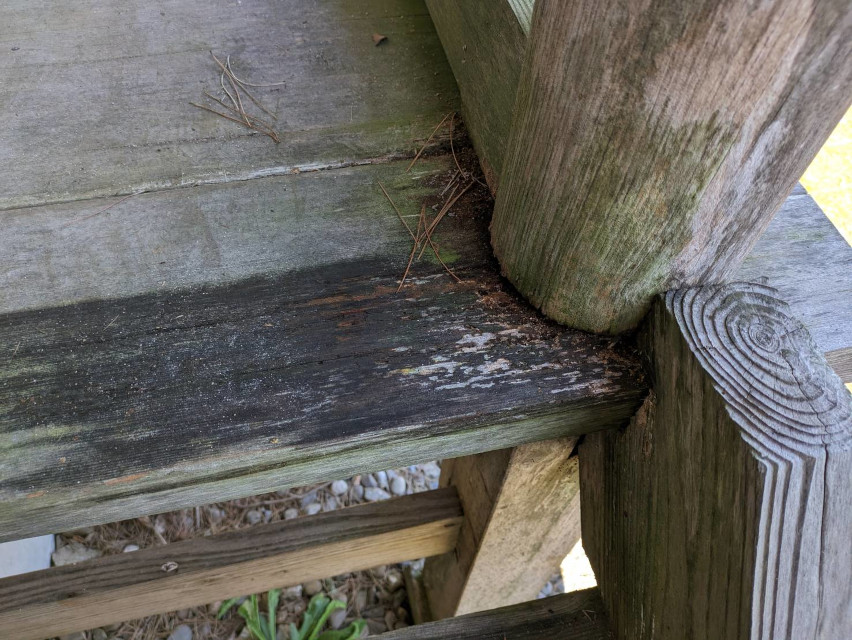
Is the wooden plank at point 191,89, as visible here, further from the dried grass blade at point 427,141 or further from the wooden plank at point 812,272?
the wooden plank at point 812,272

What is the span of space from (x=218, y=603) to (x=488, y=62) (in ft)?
9.89

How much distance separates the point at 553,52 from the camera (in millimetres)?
872

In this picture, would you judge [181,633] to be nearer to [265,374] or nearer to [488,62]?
[265,374]

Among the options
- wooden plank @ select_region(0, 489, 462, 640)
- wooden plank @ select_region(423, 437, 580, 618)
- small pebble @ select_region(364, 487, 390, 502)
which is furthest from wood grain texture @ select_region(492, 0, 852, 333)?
small pebble @ select_region(364, 487, 390, 502)

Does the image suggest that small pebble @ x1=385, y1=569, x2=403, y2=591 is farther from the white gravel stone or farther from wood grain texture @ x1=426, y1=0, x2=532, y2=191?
wood grain texture @ x1=426, y1=0, x2=532, y2=191

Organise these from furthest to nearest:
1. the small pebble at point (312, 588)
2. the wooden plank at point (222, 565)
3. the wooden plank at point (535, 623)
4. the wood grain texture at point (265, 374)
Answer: the small pebble at point (312, 588) < the wooden plank at point (222, 565) < the wooden plank at point (535, 623) < the wood grain texture at point (265, 374)

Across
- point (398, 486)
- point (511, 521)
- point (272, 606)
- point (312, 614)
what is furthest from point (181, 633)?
point (511, 521)

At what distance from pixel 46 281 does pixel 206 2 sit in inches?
37.4

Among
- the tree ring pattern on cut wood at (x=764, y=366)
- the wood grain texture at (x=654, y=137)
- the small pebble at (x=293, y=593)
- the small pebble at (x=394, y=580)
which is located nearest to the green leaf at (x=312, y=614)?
the small pebble at (x=293, y=593)

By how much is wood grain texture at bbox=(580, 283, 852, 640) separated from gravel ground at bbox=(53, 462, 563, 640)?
2401mm

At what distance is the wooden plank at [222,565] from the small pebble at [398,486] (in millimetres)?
1721

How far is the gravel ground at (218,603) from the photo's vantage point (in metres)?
3.16

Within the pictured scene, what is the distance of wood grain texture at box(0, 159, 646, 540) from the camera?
97 cm

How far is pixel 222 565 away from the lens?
5.93 feet
